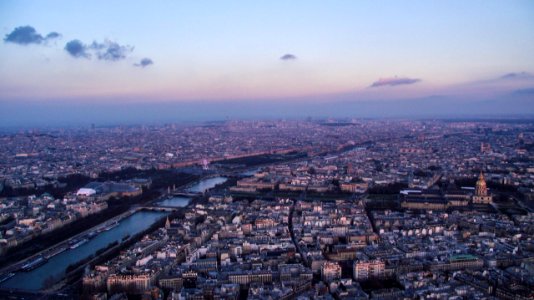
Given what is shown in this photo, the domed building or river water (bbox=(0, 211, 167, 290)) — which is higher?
the domed building

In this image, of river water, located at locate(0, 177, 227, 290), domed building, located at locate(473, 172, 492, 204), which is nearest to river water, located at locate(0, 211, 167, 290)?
river water, located at locate(0, 177, 227, 290)

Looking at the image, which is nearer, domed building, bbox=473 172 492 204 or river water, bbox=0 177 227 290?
river water, bbox=0 177 227 290

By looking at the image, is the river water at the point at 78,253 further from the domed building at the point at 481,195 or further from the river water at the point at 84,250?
the domed building at the point at 481,195

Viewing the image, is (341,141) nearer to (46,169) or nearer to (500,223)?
(46,169)

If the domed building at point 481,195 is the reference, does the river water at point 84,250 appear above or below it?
below

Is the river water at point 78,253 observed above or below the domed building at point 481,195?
below

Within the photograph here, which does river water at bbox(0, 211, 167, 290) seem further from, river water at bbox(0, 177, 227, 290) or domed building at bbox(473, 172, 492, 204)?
domed building at bbox(473, 172, 492, 204)

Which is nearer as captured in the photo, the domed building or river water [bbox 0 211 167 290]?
river water [bbox 0 211 167 290]

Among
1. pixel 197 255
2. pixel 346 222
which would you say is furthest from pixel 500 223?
pixel 197 255

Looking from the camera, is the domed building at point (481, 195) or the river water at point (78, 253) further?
the domed building at point (481, 195)

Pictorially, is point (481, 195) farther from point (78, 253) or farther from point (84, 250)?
point (78, 253)

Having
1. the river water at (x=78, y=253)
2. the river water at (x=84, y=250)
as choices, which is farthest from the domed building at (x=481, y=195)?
the river water at (x=78, y=253)
